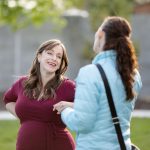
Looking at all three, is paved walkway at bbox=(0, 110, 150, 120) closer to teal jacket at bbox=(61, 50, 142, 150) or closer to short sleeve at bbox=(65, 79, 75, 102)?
short sleeve at bbox=(65, 79, 75, 102)

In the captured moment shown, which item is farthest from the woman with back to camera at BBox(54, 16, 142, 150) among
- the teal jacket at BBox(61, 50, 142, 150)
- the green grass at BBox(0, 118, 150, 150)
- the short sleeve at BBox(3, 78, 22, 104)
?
the green grass at BBox(0, 118, 150, 150)

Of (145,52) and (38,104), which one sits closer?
Result: (38,104)

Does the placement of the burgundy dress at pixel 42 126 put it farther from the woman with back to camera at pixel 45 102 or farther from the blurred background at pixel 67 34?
the blurred background at pixel 67 34

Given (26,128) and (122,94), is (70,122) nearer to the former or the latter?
(122,94)

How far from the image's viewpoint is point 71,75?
19359mm

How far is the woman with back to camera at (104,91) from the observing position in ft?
14.2

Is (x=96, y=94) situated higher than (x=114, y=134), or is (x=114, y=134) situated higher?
(x=96, y=94)

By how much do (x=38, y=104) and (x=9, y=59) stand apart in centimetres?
1441

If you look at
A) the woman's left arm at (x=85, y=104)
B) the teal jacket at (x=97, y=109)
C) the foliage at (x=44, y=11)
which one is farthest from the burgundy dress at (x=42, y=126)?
the foliage at (x=44, y=11)

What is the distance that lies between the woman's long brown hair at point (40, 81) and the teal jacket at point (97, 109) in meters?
0.89

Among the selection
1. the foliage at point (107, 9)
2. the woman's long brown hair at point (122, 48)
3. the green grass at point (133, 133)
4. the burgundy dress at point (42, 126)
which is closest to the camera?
the woman's long brown hair at point (122, 48)

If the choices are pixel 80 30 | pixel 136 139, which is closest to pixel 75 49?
pixel 80 30

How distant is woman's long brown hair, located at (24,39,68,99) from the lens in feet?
17.7

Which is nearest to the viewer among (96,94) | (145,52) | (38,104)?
(96,94)
